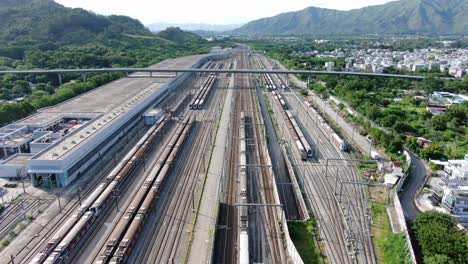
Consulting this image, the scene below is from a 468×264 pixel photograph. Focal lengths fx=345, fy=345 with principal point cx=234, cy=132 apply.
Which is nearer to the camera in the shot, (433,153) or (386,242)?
(386,242)

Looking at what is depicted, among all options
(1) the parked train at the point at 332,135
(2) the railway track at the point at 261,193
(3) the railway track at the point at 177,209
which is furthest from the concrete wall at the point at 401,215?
(3) the railway track at the point at 177,209

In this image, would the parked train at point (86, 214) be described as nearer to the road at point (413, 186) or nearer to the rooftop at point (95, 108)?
the rooftop at point (95, 108)

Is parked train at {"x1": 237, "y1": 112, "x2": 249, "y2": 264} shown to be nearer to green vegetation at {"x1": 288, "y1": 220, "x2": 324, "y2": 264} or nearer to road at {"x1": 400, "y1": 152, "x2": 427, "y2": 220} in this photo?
green vegetation at {"x1": 288, "y1": 220, "x2": 324, "y2": 264}

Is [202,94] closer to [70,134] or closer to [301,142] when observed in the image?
[301,142]

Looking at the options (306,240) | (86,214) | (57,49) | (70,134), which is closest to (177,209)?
(86,214)

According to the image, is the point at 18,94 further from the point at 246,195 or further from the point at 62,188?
the point at 246,195

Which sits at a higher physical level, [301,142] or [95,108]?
[95,108]
